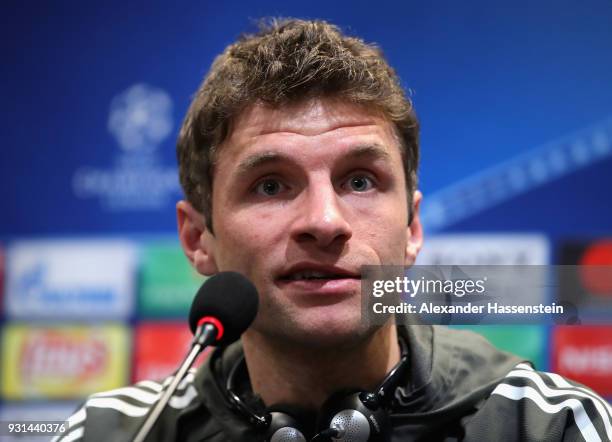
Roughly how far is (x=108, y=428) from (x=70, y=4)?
4.86 feet

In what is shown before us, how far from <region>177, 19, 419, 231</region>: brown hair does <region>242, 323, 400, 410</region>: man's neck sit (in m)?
0.23

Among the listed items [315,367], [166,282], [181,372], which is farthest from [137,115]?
[181,372]

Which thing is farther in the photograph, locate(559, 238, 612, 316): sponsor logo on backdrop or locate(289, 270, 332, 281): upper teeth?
locate(289, 270, 332, 281): upper teeth

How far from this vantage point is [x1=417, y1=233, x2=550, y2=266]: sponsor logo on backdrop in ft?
6.48

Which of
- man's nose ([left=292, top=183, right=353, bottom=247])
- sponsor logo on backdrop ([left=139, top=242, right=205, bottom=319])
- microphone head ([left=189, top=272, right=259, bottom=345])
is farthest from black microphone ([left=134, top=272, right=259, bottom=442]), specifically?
sponsor logo on backdrop ([left=139, top=242, right=205, bottom=319])

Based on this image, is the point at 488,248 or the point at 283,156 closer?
the point at 283,156

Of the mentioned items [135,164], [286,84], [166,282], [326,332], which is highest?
[135,164]

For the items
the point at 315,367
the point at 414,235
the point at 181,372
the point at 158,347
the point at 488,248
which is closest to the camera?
the point at 181,372

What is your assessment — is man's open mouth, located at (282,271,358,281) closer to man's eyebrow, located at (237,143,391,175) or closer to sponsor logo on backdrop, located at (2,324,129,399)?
man's eyebrow, located at (237,143,391,175)

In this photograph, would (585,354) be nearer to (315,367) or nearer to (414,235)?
(414,235)

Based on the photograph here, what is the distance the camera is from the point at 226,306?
34.8 inches

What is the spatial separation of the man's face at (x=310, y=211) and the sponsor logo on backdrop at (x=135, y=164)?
1.06 meters

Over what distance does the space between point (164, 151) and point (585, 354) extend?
4.30 feet

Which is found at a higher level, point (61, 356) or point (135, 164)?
point (135, 164)
